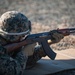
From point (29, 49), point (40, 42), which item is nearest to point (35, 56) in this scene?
point (40, 42)

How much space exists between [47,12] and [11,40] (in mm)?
8295

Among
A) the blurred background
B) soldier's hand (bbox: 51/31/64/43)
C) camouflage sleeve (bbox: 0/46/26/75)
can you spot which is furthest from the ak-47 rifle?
the blurred background

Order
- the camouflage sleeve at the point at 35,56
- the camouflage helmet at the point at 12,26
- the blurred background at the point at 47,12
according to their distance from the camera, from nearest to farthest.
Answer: the camouflage helmet at the point at 12,26 < the camouflage sleeve at the point at 35,56 < the blurred background at the point at 47,12

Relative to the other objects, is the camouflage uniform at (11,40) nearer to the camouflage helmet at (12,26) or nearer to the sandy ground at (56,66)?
the camouflage helmet at (12,26)

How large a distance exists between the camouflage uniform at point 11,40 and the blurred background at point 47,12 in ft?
9.93

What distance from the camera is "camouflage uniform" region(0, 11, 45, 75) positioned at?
3.91m

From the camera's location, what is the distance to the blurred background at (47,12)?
370 inches

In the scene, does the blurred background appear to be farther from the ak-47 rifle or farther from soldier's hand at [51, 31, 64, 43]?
the ak-47 rifle

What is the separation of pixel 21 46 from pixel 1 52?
40 centimetres

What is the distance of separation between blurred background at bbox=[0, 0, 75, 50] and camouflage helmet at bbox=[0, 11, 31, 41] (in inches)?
119

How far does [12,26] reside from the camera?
407 centimetres

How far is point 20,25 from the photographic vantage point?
13.5 ft

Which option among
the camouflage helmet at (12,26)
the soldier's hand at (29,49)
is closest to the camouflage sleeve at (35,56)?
the soldier's hand at (29,49)

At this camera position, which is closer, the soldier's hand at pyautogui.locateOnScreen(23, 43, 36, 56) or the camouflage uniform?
the camouflage uniform
